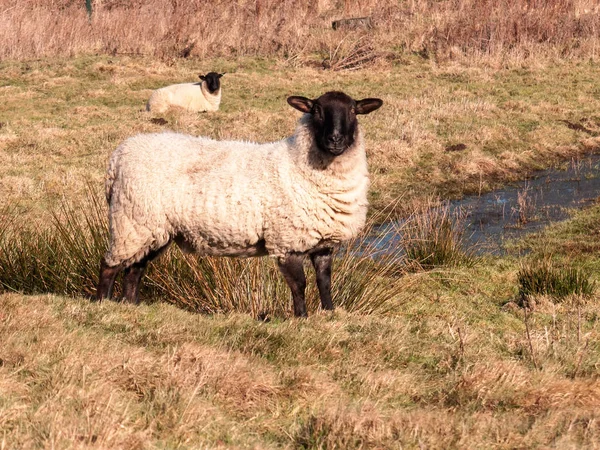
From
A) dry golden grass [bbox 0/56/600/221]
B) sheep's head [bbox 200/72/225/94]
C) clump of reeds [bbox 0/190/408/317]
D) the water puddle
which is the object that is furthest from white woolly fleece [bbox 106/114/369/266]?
sheep's head [bbox 200/72/225/94]

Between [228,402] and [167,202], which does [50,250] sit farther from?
[228,402]

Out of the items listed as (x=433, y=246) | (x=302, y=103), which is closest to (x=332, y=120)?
(x=302, y=103)

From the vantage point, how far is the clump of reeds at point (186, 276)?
7090 mm

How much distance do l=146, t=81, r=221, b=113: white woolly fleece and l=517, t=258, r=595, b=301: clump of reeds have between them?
33.5 feet

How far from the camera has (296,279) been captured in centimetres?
654

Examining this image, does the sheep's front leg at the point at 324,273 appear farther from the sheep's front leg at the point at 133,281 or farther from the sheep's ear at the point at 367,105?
the sheep's front leg at the point at 133,281

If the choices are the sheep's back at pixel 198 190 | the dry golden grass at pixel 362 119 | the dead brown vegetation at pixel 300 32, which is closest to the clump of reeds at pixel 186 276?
the sheep's back at pixel 198 190

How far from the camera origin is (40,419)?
3783 millimetres

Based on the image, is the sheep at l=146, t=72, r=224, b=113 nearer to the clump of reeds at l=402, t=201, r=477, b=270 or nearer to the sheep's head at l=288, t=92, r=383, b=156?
the clump of reeds at l=402, t=201, r=477, b=270

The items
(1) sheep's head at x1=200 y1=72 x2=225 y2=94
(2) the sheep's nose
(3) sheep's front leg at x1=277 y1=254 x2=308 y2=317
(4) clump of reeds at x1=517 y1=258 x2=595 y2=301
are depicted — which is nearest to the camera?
(2) the sheep's nose

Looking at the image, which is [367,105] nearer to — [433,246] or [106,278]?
[106,278]

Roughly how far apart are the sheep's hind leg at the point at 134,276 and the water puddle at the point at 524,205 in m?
4.13

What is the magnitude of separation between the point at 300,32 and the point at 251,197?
1840cm

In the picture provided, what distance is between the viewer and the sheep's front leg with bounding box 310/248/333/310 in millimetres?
6730
